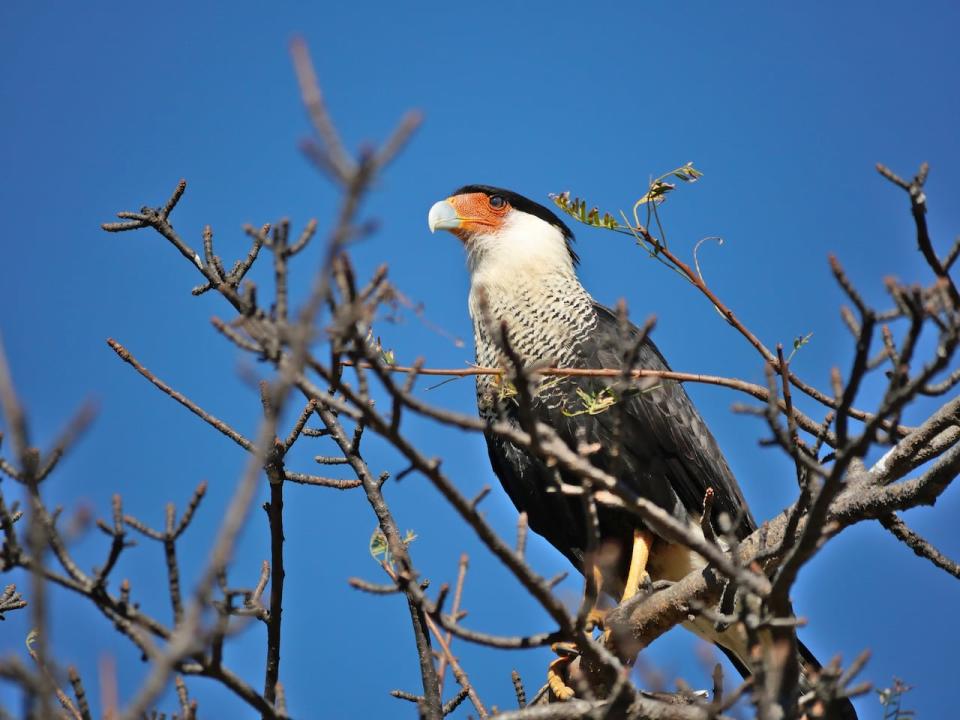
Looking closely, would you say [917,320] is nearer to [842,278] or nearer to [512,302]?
[842,278]

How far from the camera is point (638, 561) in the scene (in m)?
4.48

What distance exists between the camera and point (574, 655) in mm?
3771

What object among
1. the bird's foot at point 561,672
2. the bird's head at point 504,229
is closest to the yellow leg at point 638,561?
the bird's foot at point 561,672

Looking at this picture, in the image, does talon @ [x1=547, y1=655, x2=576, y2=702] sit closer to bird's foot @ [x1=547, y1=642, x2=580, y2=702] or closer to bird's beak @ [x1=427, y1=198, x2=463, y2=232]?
bird's foot @ [x1=547, y1=642, x2=580, y2=702]

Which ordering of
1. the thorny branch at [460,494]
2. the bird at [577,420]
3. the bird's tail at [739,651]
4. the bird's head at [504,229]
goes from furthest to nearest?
the bird's head at [504,229] → the bird at [577,420] → the bird's tail at [739,651] → the thorny branch at [460,494]

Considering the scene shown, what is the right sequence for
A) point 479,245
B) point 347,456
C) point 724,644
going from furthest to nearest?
point 479,245
point 724,644
point 347,456

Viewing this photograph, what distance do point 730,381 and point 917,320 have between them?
1206 mm

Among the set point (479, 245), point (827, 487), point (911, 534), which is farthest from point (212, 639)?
point (479, 245)

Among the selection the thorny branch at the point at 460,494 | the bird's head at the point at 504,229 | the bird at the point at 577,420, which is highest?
the bird's head at the point at 504,229

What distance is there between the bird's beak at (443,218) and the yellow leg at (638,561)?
1905 mm

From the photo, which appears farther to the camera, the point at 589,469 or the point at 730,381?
the point at 730,381

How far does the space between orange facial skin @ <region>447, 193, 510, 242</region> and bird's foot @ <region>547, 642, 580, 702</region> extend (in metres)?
2.38

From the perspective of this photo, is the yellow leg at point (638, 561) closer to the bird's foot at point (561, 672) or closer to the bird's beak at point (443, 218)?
the bird's foot at point (561, 672)

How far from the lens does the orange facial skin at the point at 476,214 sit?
541cm
